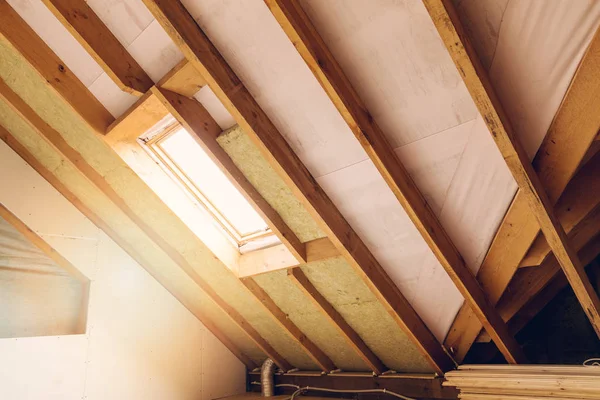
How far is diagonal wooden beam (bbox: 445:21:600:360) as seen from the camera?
61.1 inches

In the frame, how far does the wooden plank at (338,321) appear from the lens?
3033 mm

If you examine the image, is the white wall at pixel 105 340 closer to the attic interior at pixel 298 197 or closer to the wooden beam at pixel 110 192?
the attic interior at pixel 298 197

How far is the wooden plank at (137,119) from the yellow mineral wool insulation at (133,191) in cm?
15

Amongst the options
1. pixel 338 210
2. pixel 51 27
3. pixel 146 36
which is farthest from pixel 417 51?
pixel 51 27

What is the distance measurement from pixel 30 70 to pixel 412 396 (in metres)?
3.56

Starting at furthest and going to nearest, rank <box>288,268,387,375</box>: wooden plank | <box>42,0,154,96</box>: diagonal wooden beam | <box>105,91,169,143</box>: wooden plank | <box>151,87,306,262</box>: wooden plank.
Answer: <box>288,268,387,375</box>: wooden plank, <box>105,91,169,143</box>: wooden plank, <box>151,87,306,262</box>: wooden plank, <box>42,0,154,96</box>: diagonal wooden beam

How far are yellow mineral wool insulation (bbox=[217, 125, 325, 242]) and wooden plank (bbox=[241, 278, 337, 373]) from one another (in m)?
0.85

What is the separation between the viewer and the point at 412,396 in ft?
10.9

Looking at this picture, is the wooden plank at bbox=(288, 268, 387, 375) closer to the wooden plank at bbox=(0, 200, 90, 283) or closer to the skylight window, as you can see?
the skylight window

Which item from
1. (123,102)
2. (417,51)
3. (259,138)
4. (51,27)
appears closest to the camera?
(417,51)

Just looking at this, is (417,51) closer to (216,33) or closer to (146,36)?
(216,33)

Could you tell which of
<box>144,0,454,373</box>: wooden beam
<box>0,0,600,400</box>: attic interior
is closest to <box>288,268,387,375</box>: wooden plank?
<box>0,0,600,400</box>: attic interior

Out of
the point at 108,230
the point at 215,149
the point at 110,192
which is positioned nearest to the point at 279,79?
the point at 215,149

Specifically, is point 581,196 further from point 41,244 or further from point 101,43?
point 41,244
